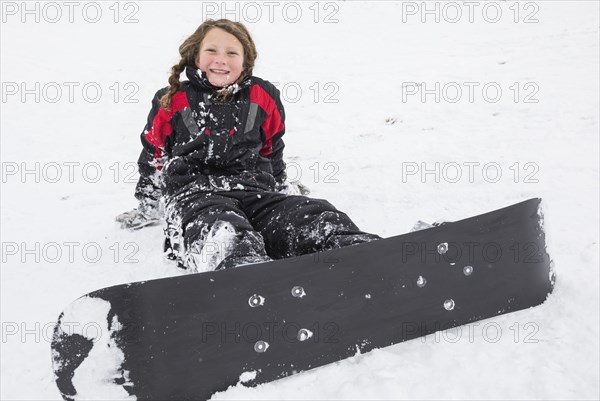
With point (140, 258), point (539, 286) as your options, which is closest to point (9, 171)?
point (140, 258)

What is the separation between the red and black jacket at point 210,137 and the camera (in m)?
2.37

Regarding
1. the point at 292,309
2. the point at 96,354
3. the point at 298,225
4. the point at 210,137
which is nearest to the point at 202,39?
the point at 210,137

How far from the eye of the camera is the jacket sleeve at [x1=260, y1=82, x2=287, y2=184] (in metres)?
2.60

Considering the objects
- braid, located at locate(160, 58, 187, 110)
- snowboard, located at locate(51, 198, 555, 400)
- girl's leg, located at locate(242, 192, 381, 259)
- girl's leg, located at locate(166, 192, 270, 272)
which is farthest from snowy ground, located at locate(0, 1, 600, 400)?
braid, located at locate(160, 58, 187, 110)

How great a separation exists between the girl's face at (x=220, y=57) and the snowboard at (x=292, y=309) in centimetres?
116

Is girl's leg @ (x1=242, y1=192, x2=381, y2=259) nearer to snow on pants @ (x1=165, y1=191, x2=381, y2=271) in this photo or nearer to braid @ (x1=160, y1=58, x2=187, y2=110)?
snow on pants @ (x1=165, y1=191, x2=381, y2=271)

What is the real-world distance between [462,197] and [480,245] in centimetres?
118

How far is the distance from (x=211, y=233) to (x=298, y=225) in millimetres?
345

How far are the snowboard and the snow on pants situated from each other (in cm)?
24

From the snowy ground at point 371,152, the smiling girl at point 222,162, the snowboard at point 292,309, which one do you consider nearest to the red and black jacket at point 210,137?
the smiling girl at point 222,162

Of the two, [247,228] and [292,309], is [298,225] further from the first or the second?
[292,309]

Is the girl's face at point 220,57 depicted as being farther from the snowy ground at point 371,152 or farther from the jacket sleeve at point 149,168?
the snowy ground at point 371,152

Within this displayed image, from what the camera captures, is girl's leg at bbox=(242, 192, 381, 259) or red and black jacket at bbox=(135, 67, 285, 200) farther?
red and black jacket at bbox=(135, 67, 285, 200)

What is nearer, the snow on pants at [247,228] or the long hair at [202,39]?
the snow on pants at [247,228]
